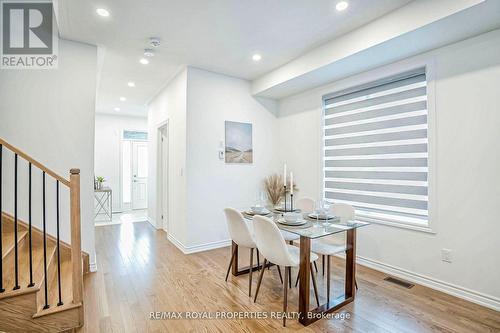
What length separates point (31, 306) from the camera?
1.88m

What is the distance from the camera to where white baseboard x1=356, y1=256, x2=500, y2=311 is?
7.69 ft

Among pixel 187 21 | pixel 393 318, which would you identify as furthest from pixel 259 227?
pixel 187 21

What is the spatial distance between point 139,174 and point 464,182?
7356 mm

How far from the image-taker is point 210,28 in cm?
284

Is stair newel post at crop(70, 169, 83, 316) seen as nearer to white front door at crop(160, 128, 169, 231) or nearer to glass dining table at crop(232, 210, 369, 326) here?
glass dining table at crop(232, 210, 369, 326)

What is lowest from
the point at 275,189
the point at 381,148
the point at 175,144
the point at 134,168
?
the point at 275,189

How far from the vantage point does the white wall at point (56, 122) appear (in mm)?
2711

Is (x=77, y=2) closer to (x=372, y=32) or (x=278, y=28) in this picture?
(x=278, y=28)

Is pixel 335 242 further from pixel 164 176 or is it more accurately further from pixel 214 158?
pixel 164 176

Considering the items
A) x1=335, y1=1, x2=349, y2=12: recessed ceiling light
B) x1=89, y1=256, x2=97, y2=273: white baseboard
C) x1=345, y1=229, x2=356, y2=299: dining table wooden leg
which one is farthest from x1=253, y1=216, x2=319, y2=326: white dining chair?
x1=89, y1=256, x2=97, y2=273: white baseboard

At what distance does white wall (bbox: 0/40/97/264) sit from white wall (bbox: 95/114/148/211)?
431 centimetres

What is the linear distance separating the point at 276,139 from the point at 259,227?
2904 mm

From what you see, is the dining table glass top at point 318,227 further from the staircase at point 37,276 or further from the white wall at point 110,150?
the white wall at point 110,150

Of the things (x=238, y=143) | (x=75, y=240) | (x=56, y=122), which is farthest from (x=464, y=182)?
(x=56, y=122)
